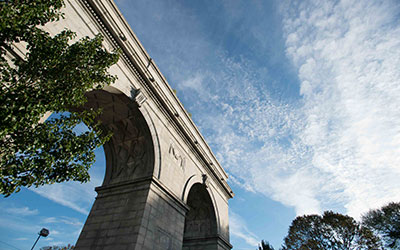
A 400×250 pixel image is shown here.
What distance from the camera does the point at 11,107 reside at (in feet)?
11.9

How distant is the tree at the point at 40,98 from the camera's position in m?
3.81

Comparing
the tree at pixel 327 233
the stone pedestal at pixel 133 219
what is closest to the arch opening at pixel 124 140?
the stone pedestal at pixel 133 219

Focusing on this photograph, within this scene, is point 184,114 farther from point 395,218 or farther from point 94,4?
point 395,218

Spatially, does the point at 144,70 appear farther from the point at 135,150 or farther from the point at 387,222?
the point at 387,222

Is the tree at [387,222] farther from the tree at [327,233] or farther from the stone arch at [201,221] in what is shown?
the stone arch at [201,221]

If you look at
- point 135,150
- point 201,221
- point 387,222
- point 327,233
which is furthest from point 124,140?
point 387,222

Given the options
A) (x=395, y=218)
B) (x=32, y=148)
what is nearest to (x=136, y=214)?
(x=32, y=148)

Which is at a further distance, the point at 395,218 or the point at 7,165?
the point at 395,218

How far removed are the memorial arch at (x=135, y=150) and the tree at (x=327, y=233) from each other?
53.8 feet

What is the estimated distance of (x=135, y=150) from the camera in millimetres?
11133

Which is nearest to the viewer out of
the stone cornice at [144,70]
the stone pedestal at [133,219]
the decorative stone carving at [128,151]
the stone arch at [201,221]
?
the stone pedestal at [133,219]

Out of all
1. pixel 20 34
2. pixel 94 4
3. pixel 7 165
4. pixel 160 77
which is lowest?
pixel 7 165

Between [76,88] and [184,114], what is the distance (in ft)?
32.9

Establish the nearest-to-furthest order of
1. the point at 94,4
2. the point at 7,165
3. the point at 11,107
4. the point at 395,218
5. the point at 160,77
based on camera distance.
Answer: the point at 11,107, the point at 7,165, the point at 94,4, the point at 160,77, the point at 395,218
